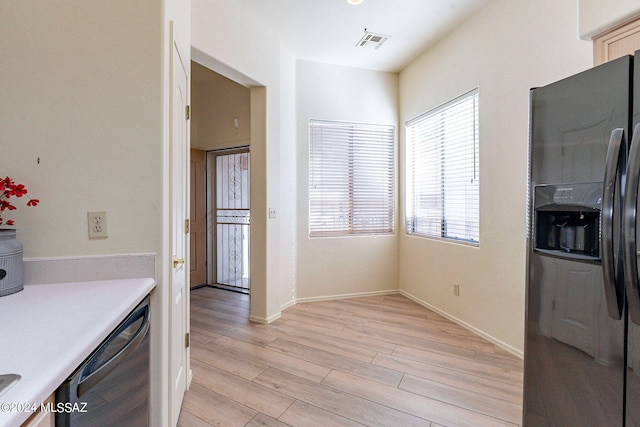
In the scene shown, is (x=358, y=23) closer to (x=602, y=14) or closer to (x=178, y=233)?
(x=602, y=14)

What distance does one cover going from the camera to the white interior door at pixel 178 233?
4.87ft

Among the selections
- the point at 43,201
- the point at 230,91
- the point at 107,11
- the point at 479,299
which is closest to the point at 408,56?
the point at 230,91

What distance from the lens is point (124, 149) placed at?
1.29 m

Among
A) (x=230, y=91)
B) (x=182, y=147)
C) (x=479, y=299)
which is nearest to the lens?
(x=182, y=147)

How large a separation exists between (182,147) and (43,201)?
29.5 inches

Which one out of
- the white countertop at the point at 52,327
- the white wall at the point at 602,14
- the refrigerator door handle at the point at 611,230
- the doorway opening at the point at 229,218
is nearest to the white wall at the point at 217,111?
the doorway opening at the point at 229,218

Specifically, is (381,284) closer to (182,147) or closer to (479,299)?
(479,299)

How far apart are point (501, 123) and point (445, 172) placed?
32.7 inches

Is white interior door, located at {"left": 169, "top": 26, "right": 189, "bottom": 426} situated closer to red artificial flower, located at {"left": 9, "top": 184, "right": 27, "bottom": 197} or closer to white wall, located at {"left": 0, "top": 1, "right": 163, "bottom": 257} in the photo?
white wall, located at {"left": 0, "top": 1, "right": 163, "bottom": 257}

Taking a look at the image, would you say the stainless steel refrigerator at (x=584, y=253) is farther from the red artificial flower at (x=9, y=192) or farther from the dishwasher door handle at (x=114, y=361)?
the red artificial flower at (x=9, y=192)

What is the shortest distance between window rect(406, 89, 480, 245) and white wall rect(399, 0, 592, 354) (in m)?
0.13

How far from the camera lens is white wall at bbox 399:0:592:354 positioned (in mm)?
2184

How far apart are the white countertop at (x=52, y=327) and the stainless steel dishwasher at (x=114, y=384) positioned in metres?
0.05

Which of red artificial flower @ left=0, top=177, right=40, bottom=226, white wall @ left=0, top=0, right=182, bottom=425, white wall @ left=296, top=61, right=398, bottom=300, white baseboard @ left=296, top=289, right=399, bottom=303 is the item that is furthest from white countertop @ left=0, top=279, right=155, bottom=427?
white baseboard @ left=296, top=289, right=399, bottom=303
